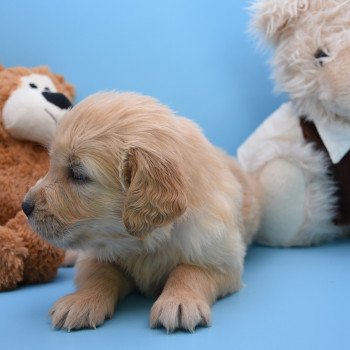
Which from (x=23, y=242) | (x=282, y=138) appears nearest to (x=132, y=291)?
(x=23, y=242)

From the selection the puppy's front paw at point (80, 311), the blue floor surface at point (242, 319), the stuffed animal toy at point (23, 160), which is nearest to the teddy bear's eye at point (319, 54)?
the blue floor surface at point (242, 319)

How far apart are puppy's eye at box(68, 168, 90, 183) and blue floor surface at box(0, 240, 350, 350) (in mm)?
397

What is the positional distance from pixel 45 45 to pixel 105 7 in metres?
0.36

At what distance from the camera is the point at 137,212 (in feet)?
4.91

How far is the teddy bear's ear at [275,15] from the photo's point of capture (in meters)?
2.41

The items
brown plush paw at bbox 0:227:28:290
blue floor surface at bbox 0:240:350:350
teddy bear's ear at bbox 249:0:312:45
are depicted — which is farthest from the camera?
teddy bear's ear at bbox 249:0:312:45

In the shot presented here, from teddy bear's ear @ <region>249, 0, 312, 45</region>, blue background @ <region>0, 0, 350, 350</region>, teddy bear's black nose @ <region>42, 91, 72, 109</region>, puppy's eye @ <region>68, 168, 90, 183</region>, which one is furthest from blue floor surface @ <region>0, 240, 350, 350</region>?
teddy bear's ear @ <region>249, 0, 312, 45</region>

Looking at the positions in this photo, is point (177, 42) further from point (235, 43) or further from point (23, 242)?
point (23, 242)

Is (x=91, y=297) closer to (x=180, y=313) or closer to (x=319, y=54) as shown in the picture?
(x=180, y=313)

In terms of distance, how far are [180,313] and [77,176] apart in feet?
1.49

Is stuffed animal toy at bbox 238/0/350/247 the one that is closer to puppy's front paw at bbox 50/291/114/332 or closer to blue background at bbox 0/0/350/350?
blue background at bbox 0/0/350/350

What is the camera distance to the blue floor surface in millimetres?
1450

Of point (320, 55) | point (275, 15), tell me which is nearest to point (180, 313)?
point (320, 55)

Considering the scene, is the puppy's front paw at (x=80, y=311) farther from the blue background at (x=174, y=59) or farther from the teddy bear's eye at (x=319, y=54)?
the teddy bear's eye at (x=319, y=54)
